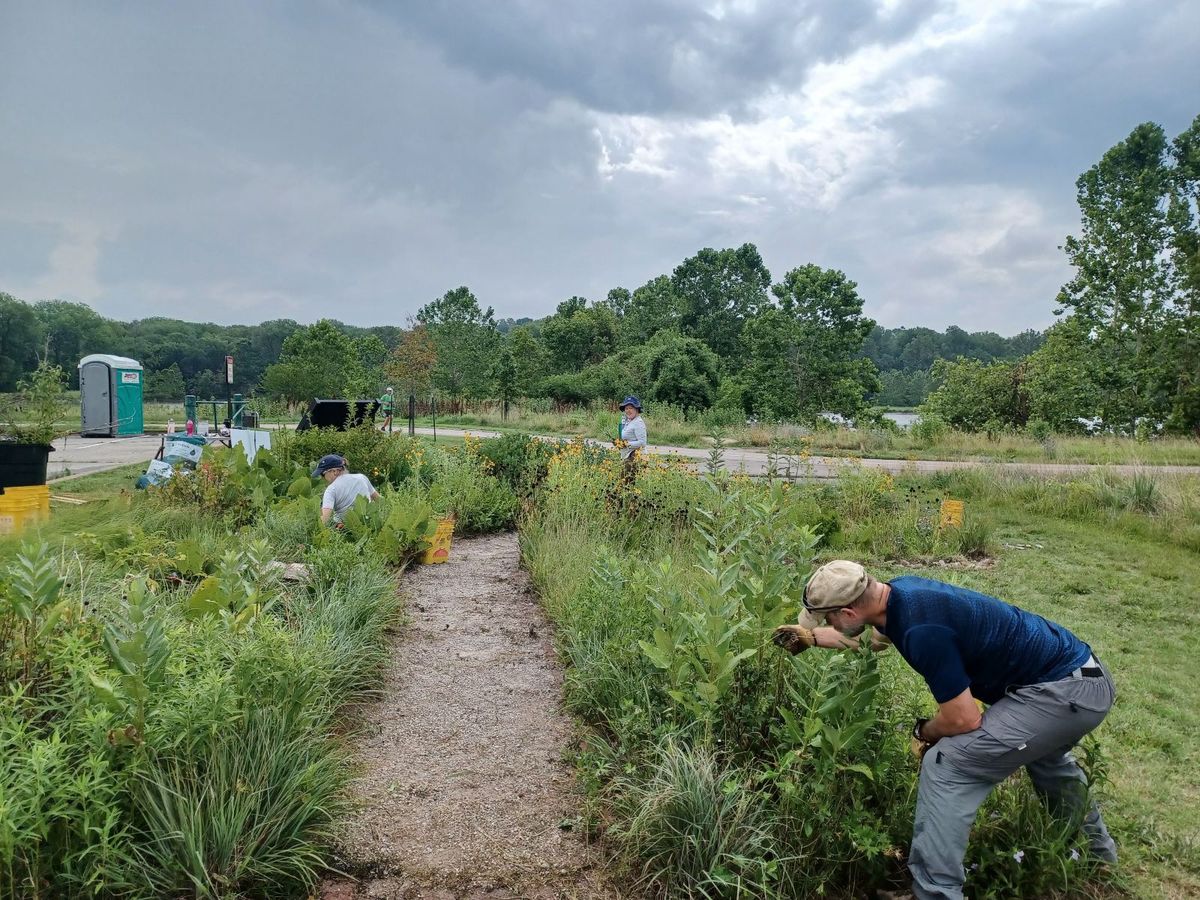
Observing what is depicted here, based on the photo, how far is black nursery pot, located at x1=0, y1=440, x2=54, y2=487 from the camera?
8289 millimetres

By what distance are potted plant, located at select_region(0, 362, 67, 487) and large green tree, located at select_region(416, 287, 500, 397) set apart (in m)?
28.8

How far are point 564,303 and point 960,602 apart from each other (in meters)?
53.5

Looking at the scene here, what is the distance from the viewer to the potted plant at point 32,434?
831 cm

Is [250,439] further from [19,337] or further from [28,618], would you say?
[19,337]

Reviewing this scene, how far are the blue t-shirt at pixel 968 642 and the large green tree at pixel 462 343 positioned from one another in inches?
1454

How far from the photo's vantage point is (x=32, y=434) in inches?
343

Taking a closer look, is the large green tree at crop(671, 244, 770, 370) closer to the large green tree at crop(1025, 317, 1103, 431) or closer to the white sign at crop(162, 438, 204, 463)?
the large green tree at crop(1025, 317, 1103, 431)

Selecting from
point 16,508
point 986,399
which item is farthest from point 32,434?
point 986,399

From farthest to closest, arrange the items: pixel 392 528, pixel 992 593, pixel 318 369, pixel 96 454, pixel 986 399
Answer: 1. pixel 986 399
2. pixel 318 369
3. pixel 96 454
4. pixel 992 593
5. pixel 392 528

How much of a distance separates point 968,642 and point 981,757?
38 cm

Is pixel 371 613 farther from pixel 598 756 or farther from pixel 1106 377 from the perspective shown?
pixel 1106 377

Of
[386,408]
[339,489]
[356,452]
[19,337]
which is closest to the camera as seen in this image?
[339,489]

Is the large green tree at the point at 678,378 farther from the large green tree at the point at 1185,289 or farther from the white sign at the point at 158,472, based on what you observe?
the white sign at the point at 158,472

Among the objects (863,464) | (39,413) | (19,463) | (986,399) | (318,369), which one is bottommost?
(863,464)
